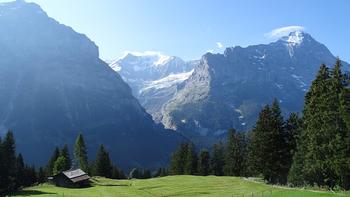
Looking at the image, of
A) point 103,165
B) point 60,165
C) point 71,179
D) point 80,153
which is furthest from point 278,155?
point 103,165

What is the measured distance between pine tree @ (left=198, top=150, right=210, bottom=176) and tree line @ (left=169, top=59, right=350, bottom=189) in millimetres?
70199

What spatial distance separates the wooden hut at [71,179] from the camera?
385 ft

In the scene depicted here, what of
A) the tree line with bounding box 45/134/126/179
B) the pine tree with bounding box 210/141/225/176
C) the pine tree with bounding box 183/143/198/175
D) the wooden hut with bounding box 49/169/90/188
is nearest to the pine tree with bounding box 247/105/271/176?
the wooden hut with bounding box 49/169/90/188

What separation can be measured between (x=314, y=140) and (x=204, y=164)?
364ft

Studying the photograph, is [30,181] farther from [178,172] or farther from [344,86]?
[344,86]

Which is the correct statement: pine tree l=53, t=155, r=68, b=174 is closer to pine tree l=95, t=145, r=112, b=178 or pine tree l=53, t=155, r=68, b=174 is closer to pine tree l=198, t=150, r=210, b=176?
pine tree l=95, t=145, r=112, b=178

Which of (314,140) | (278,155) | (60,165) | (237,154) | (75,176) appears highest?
(237,154)

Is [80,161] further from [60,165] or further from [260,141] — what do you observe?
[260,141]

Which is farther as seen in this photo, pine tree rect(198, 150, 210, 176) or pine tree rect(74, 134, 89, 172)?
pine tree rect(198, 150, 210, 176)

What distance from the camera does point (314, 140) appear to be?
67.2 meters

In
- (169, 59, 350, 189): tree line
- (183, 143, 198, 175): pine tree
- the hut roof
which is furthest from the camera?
(183, 143, 198, 175): pine tree

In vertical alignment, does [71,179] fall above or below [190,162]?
below

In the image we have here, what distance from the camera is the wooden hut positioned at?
117 m

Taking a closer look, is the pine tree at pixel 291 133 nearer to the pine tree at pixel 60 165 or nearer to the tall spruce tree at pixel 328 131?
the tall spruce tree at pixel 328 131
